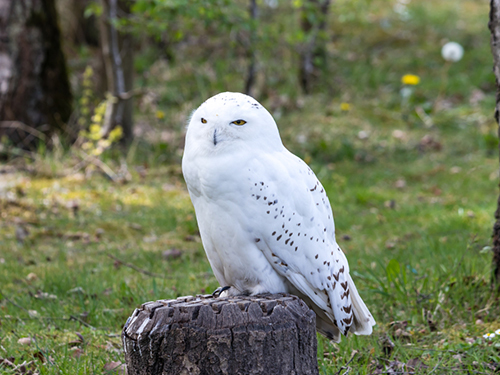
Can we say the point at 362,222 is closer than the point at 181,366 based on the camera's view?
No

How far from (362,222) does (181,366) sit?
380 centimetres

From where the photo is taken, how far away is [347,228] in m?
5.32

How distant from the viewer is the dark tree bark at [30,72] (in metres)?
6.83

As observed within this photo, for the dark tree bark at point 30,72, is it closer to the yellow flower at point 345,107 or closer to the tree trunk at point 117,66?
the tree trunk at point 117,66

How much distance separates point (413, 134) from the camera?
347 inches

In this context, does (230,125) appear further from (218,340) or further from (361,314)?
(361,314)

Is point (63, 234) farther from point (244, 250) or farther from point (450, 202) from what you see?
point (450, 202)

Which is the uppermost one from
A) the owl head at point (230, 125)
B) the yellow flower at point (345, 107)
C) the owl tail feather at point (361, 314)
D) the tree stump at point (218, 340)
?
the owl head at point (230, 125)

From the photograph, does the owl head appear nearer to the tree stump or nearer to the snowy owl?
the snowy owl

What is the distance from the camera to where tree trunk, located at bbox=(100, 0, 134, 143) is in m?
6.82

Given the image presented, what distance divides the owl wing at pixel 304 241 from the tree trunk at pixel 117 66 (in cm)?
442

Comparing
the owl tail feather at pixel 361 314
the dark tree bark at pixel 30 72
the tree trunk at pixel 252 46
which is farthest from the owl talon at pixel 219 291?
the dark tree bark at pixel 30 72

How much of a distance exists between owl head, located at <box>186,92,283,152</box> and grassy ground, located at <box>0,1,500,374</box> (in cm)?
110

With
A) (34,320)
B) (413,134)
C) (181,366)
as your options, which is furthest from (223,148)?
(413,134)
